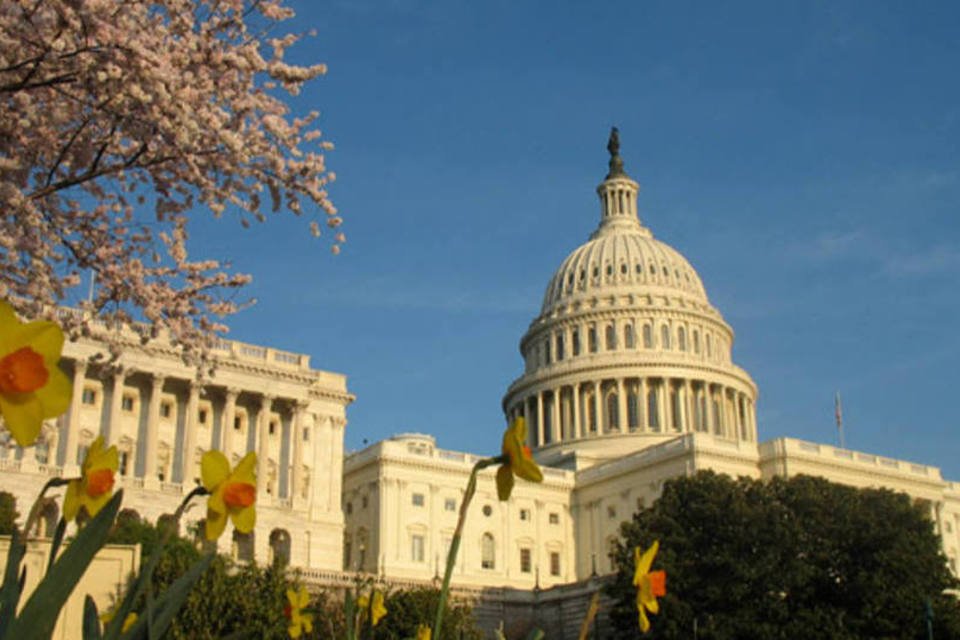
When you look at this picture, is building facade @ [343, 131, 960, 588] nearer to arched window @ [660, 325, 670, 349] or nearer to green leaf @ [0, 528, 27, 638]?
arched window @ [660, 325, 670, 349]

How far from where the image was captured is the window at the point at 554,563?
112750 mm

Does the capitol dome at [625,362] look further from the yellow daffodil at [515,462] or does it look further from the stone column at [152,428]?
the yellow daffodil at [515,462]

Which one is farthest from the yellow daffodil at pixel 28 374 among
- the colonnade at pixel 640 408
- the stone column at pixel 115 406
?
the colonnade at pixel 640 408

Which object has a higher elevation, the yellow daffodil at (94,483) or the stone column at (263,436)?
the stone column at (263,436)

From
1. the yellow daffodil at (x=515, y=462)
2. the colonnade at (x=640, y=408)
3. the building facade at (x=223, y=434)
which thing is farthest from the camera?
the colonnade at (x=640, y=408)

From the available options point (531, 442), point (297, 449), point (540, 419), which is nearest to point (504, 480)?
point (297, 449)

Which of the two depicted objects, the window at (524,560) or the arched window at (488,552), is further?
the window at (524,560)

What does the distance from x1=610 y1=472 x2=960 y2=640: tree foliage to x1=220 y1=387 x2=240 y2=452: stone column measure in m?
29.7

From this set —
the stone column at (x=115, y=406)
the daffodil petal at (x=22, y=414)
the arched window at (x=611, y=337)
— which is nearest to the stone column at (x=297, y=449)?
the stone column at (x=115, y=406)

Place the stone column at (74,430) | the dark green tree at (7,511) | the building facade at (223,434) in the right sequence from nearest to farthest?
the dark green tree at (7,511)
the stone column at (74,430)
the building facade at (223,434)

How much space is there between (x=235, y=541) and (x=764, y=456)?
166ft

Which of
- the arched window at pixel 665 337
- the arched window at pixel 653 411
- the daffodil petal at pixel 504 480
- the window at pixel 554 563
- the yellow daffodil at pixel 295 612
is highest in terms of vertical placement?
the arched window at pixel 665 337

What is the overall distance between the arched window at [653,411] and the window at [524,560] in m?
21.5

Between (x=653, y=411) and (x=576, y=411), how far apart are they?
8.31 meters
